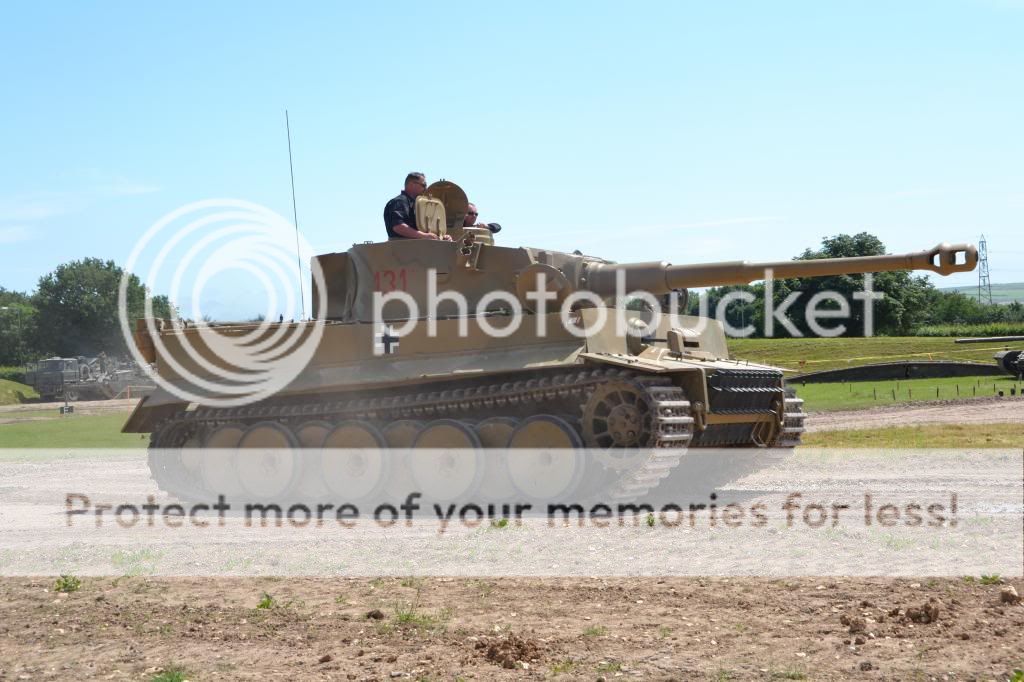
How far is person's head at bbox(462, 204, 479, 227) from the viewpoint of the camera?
18223 mm

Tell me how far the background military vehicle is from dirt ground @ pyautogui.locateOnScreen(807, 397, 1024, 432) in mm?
42810

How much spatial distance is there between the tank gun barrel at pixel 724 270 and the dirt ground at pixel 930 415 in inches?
416

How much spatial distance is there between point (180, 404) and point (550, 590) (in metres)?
9.90

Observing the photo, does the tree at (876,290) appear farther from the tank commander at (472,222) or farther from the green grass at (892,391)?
the tank commander at (472,222)

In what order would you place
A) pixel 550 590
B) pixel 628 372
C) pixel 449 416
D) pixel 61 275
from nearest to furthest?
pixel 550 590 → pixel 628 372 → pixel 449 416 → pixel 61 275

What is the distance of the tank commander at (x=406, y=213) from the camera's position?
16734 millimetres

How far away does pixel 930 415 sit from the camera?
27.1 meters

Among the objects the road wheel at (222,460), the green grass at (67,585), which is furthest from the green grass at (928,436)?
A: the green grass at (67,585)

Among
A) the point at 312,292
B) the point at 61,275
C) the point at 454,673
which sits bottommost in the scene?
the point at 454,673

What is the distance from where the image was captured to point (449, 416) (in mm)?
15461

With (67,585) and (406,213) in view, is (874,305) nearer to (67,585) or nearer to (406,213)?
(406,213)

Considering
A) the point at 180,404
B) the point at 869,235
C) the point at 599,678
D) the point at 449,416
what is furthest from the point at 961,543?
the point at 869,235

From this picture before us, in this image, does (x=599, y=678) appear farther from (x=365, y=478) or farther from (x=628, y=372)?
(x=365, y=478)

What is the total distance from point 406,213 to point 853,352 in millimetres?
35039
